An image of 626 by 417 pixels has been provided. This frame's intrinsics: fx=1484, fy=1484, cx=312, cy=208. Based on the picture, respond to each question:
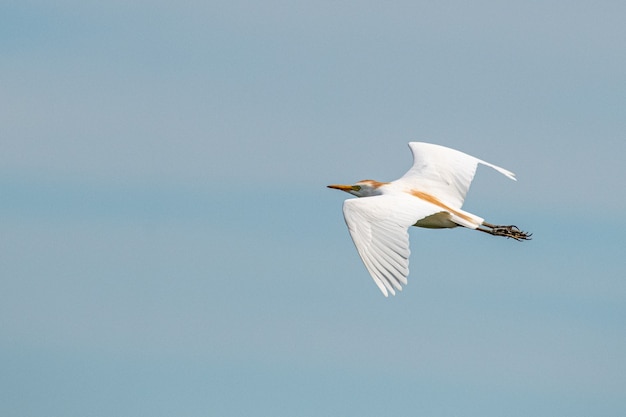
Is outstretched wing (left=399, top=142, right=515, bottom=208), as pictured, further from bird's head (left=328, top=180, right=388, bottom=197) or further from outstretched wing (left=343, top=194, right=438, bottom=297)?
outstretched wing (left=343, top=194, right=438, bottom=297)

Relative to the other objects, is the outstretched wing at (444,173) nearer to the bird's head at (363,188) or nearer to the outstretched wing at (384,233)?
the bird's head at (363,188)

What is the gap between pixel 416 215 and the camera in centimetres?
3105

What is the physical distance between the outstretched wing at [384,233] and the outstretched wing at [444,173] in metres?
4.10

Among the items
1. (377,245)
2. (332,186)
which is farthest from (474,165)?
(377,245)

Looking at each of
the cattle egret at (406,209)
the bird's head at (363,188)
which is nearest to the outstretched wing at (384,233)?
the cattle egret at (406,209)

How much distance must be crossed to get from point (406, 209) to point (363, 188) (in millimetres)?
5003

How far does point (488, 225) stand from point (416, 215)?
4783mm

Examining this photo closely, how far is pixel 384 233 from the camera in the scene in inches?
1151

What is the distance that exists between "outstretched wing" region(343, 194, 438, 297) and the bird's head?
3389 millimetres

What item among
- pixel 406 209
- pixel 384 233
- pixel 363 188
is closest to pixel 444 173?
pixel 363 188

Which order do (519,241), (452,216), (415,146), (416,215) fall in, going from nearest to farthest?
(416,215), (452,216), (519,241), (415,146)

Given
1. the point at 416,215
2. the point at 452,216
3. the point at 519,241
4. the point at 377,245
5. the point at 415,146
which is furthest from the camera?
the point at 415,146

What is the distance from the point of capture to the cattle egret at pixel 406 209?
28203 millimetres

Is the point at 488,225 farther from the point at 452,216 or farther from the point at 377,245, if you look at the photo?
the point at 377,245
